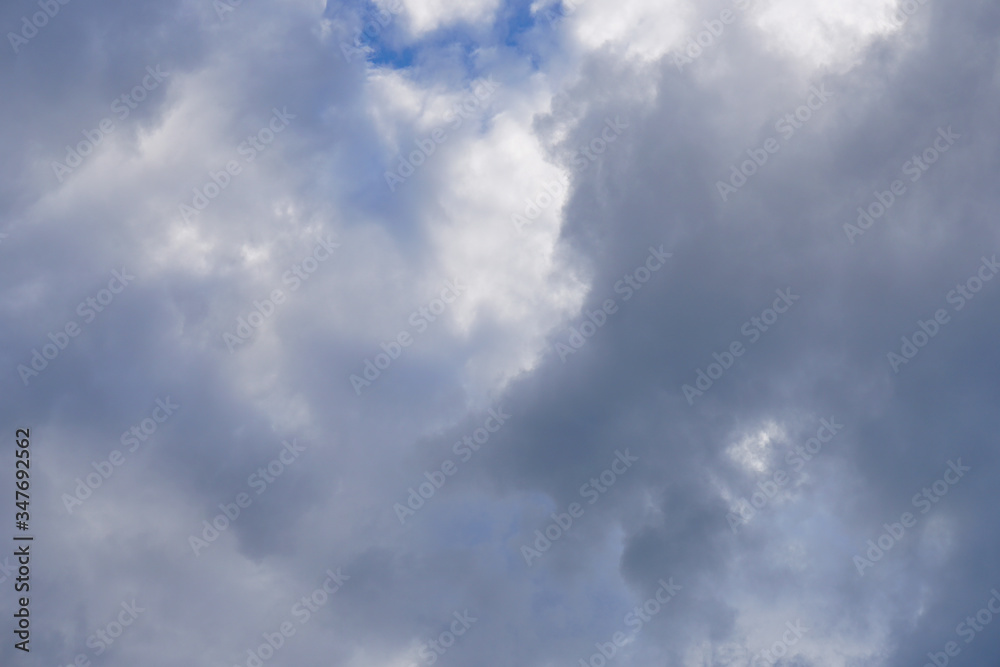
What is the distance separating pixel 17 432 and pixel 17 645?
40.3 metres

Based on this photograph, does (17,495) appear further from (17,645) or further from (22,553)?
(17,645)

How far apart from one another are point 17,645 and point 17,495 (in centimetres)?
2799

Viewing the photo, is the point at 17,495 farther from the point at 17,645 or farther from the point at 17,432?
the point at 17,645

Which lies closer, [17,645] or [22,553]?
[17,645]

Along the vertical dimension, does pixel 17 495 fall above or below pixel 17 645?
above

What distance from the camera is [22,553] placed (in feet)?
408

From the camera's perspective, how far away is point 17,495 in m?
118

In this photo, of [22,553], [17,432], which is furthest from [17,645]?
[17,432]

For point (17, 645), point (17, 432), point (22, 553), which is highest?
point (17, 432)

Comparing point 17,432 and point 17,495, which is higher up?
point 17,432

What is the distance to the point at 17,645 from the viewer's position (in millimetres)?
114438

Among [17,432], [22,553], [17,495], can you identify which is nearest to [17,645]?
[22,553]

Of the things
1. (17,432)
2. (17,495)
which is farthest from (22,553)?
(17,432)

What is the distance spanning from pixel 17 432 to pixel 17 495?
12.3 meters
